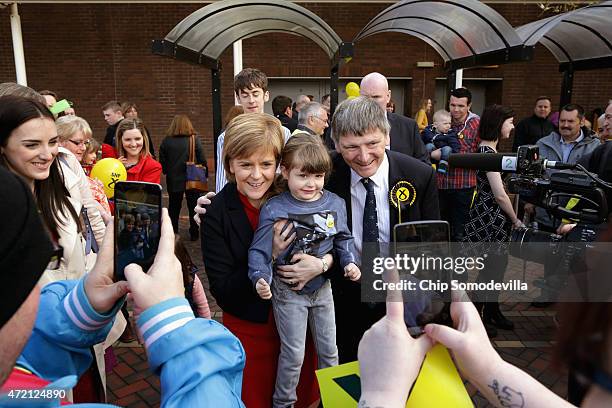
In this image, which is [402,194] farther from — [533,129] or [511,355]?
[533,129]

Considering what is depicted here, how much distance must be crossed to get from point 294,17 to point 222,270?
5.22 meters

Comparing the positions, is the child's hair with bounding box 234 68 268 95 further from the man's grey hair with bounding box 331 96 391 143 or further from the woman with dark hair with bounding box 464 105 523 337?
the woman with dark hair with bounding box 464 105 523 337

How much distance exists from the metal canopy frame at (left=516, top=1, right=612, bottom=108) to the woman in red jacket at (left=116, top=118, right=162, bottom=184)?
13.9ft

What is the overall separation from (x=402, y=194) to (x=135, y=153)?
340cm

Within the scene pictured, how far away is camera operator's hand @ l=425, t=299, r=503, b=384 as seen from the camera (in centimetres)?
79

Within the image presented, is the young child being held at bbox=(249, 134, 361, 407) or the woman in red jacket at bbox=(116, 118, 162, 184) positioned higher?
the woman in red jacket at bbox=(116, 118, 162, 184)

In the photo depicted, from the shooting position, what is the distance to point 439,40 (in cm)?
698

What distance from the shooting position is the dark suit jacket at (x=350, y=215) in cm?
220

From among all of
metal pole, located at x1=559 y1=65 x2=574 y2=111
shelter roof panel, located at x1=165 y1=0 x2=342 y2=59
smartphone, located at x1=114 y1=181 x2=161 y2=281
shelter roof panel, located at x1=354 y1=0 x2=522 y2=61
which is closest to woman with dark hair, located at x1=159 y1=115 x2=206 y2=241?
shelter roof panel, located at x1=165 y1=0 x2=342 y2=59

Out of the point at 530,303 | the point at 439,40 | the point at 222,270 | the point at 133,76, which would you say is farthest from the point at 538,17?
the point at 222,270

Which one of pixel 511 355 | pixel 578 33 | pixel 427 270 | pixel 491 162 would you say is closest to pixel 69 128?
pixel 491 162

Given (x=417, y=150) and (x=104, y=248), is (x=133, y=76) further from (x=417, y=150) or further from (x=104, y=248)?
(x=104, y=248)

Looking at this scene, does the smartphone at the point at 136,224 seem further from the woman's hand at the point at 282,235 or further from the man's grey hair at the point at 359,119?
the man's grey hair at the point at 359,119

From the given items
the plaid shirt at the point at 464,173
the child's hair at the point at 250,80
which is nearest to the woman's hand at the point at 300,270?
the child's hair at the point at 250,80
